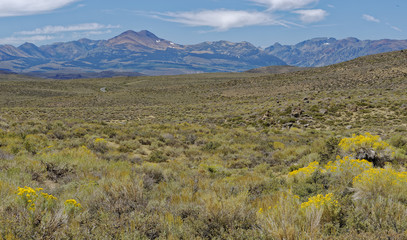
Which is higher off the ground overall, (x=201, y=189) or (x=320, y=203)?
(x=320, y=203)

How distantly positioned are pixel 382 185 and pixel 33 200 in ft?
19.5

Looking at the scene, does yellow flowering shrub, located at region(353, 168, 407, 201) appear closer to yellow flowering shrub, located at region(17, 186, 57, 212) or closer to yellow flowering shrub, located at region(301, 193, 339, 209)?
yellow flowering shrub, located at region(301, 193, 339, 209)

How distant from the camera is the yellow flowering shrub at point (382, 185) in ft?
14.2

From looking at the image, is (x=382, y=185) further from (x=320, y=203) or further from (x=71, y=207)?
(x=71, y=207)

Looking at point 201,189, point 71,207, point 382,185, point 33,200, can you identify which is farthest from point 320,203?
point 33,200

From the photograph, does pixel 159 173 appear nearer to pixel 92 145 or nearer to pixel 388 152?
pixel 92 145

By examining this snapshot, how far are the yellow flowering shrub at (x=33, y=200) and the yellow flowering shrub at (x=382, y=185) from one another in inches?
214

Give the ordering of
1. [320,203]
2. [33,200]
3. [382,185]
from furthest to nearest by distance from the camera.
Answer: [382,185]
[320,203]
[33,200]

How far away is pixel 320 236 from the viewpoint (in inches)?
126

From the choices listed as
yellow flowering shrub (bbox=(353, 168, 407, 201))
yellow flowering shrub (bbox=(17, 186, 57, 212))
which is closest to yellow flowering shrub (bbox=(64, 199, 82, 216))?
yellow flowering shrub (bbox=(17, 186, 57, 212))

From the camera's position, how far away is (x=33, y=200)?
377 centimetres

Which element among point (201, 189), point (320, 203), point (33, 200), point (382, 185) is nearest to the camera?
point (33, 200)

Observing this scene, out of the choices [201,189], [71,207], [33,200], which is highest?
[33,200]

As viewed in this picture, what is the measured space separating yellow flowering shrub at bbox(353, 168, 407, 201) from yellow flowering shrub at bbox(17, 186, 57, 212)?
17.8 ft
